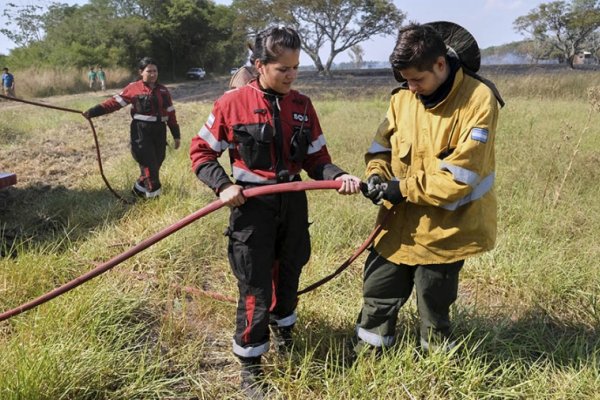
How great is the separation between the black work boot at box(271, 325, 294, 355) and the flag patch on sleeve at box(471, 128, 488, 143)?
4.71 ft

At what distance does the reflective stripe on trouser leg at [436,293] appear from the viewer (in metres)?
2.09

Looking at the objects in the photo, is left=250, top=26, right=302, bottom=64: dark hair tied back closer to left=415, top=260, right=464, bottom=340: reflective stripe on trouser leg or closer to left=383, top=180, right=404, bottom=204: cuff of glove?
left=383, top=180, right=404, bottom=204: cuff of glove

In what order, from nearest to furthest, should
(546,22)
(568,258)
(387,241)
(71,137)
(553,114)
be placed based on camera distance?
(387,241), (568,258), (553,114), (71,137), (546,22)

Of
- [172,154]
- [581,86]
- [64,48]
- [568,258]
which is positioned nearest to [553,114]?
[581,86]

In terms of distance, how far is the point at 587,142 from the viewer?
6598 millimetres

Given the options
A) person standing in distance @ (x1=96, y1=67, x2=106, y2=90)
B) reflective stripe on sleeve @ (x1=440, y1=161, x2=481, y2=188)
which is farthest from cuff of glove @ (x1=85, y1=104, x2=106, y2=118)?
person standing in distance @ (x1=96, y1=67, x2=106, y2=90)

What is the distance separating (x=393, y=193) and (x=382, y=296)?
574 mm

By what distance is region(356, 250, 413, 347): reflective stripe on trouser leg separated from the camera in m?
2.22

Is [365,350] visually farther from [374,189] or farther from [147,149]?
[147,149]

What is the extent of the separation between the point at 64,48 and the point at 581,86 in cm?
3142

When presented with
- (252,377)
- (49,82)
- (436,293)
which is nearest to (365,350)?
(436,293)

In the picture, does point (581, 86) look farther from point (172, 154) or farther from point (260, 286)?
point (260, 286)

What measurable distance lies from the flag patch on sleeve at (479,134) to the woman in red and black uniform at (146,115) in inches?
160

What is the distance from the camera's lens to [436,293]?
213 centimetres
